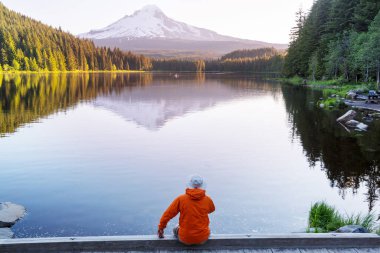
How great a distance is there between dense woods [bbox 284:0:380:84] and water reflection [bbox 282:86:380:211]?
24481 mm

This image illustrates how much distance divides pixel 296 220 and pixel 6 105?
33564 mm

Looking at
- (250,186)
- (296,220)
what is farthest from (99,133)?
(296,220)

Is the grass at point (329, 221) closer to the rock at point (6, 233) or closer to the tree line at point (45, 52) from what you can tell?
the rock at point (6, 233)

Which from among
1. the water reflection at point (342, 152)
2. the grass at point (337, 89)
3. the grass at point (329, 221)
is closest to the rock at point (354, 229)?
the grass at point (329, 221)

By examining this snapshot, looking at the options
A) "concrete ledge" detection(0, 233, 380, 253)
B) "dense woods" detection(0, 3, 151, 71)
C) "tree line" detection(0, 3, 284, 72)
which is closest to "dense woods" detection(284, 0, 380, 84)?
"concrete ledge" detection(0, 233, 380, 253)

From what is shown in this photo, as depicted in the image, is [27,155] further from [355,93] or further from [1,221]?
[355,93]

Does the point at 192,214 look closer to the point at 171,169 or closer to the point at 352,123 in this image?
the point at 171,169

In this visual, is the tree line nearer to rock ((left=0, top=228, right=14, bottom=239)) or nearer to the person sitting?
rock ((left=0, top=228, right=14, bottom=239))

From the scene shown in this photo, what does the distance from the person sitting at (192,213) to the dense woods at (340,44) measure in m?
48.8

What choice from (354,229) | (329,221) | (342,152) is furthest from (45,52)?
(354,229)

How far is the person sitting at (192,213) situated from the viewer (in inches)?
262

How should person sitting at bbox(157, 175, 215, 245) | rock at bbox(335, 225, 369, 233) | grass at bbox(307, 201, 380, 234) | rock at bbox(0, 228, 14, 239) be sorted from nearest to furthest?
person sitting at bbox(157, 175, 215, 245) → rock at bbox(335, 225, 369, 233) → rock at bbox(0, 228, 14, 239) → grass at bbox(307, 201, 380, 234)

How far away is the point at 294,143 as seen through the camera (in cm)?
2323

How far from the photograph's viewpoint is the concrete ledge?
22.2 feet
